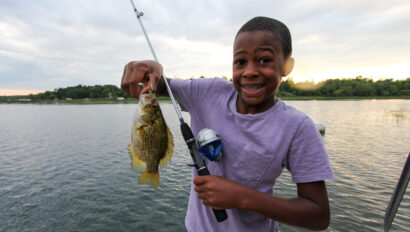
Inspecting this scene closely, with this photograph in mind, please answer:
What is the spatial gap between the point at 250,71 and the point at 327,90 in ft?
411

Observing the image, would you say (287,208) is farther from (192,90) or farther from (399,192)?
(192,90)

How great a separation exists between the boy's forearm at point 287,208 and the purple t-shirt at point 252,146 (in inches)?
7.0

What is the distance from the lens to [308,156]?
1645 mm

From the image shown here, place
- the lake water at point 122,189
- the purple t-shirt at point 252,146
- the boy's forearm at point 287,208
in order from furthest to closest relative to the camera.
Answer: the lake water at point 122,189, the purple t-shirt at point 252,146, the boy's forearm at point 287,208

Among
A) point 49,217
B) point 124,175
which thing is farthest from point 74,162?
point 49,217

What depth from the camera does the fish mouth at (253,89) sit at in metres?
1.83

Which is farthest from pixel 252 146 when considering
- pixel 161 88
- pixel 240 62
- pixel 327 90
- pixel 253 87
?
pixel 327 90

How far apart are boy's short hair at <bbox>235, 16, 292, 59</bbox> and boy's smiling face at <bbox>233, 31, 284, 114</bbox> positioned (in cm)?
4

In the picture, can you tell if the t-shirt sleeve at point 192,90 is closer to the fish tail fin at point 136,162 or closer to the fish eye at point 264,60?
the fish eye at point 264,60

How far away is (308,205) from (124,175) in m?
11.2

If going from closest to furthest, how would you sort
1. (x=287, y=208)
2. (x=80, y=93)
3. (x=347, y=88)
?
(x=287, y=208)
(x=80, y=93)
(x=347, y=88)

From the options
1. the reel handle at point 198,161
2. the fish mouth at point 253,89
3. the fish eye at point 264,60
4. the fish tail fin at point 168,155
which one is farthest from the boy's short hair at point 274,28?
the fish tail fin at point 168,155

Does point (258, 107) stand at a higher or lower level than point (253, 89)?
lower

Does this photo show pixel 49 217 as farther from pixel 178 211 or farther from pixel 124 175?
pixel 178 211
